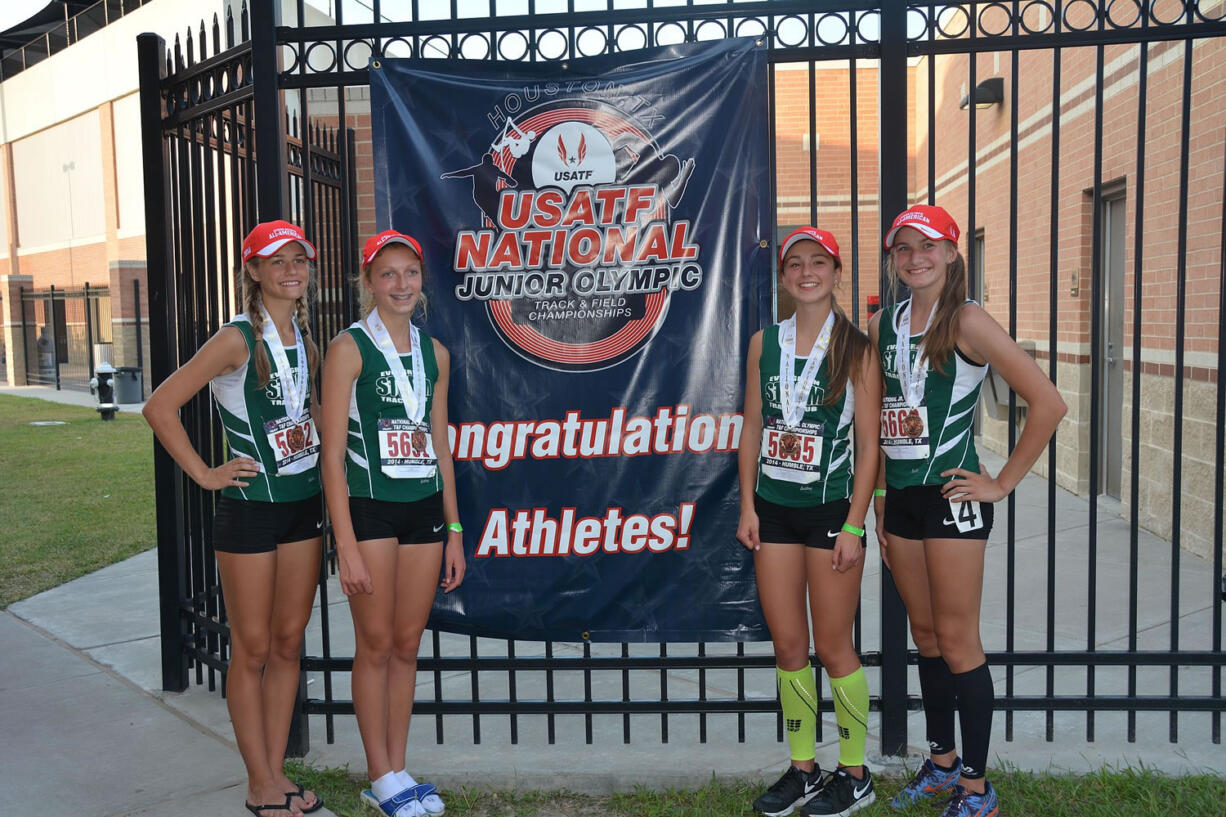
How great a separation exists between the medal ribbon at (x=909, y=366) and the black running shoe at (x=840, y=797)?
135 centimetres

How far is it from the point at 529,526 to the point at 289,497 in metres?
0.99

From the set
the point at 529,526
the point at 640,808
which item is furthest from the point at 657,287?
the point at 640,808

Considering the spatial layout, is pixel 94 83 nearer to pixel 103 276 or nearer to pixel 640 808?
pixel 103 276

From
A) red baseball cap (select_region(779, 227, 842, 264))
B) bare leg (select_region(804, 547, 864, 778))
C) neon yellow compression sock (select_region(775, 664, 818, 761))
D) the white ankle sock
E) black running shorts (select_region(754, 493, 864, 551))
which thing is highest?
red baseball cap (select_region(779, 227, 842, 264))

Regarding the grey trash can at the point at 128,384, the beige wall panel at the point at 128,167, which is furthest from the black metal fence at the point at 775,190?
the beige wall panel at the point at 128,167

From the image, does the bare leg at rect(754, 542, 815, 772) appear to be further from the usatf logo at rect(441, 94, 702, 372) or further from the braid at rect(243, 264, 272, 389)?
the braid at rect(243, 264, 272, 389)

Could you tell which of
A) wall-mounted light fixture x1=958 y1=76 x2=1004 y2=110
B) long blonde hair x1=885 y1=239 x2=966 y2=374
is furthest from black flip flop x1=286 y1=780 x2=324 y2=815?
wall-mounted light fixture x1=958 y1=76 x2=1004 y2=110

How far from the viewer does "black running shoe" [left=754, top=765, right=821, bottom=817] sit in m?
3.63

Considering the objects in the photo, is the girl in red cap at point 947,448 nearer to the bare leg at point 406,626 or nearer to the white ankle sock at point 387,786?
the bare leg at point 406,626

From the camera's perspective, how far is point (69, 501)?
10.8m

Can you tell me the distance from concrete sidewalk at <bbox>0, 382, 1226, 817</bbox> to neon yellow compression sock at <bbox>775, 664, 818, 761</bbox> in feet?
1.23

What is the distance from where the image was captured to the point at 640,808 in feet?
12.5

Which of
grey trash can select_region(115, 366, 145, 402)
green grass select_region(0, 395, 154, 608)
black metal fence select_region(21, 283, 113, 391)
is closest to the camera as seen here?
green grass select_region(0, 395, 154, 608)

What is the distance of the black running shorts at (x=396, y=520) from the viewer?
139 inches
